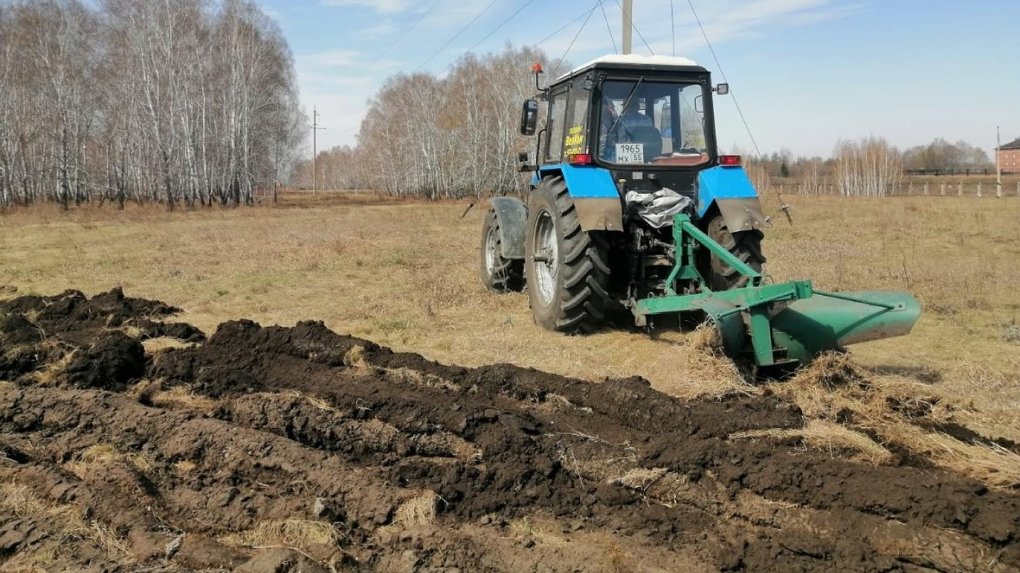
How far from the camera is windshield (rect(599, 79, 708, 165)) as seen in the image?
6.89 metres

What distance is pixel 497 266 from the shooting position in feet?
29.9

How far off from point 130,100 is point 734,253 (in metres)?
32.9

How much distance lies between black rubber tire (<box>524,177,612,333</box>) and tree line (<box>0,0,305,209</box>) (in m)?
28.9

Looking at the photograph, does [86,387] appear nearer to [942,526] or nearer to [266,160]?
[942,526]

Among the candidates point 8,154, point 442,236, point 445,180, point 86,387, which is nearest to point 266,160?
point 445,180

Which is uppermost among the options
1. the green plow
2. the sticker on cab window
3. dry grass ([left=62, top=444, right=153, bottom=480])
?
the sticker on cab window

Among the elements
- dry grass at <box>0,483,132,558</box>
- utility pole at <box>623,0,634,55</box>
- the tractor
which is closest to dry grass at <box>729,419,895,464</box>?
the tractor

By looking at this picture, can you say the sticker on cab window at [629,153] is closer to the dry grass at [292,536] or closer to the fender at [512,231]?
the fender at [512,231]

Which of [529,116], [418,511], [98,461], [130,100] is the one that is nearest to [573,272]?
[529,116]

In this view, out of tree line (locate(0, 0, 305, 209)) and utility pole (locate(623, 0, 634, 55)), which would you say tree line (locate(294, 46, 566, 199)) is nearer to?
tree line (locate(0, 0, 305, 209))

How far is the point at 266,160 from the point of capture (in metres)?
46.8

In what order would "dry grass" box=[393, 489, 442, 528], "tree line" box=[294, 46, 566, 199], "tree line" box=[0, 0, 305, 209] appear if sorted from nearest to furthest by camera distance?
"dry grass" box=[393, 489, 442, 528]
"tree line" box=[0, 0, 305, 209]
"tree line" box=[294, 46, 566, 199]

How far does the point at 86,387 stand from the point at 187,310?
373cm

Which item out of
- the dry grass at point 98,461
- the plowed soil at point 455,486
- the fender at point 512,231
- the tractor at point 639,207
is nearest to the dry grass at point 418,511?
the plowed soil at point 455,486
